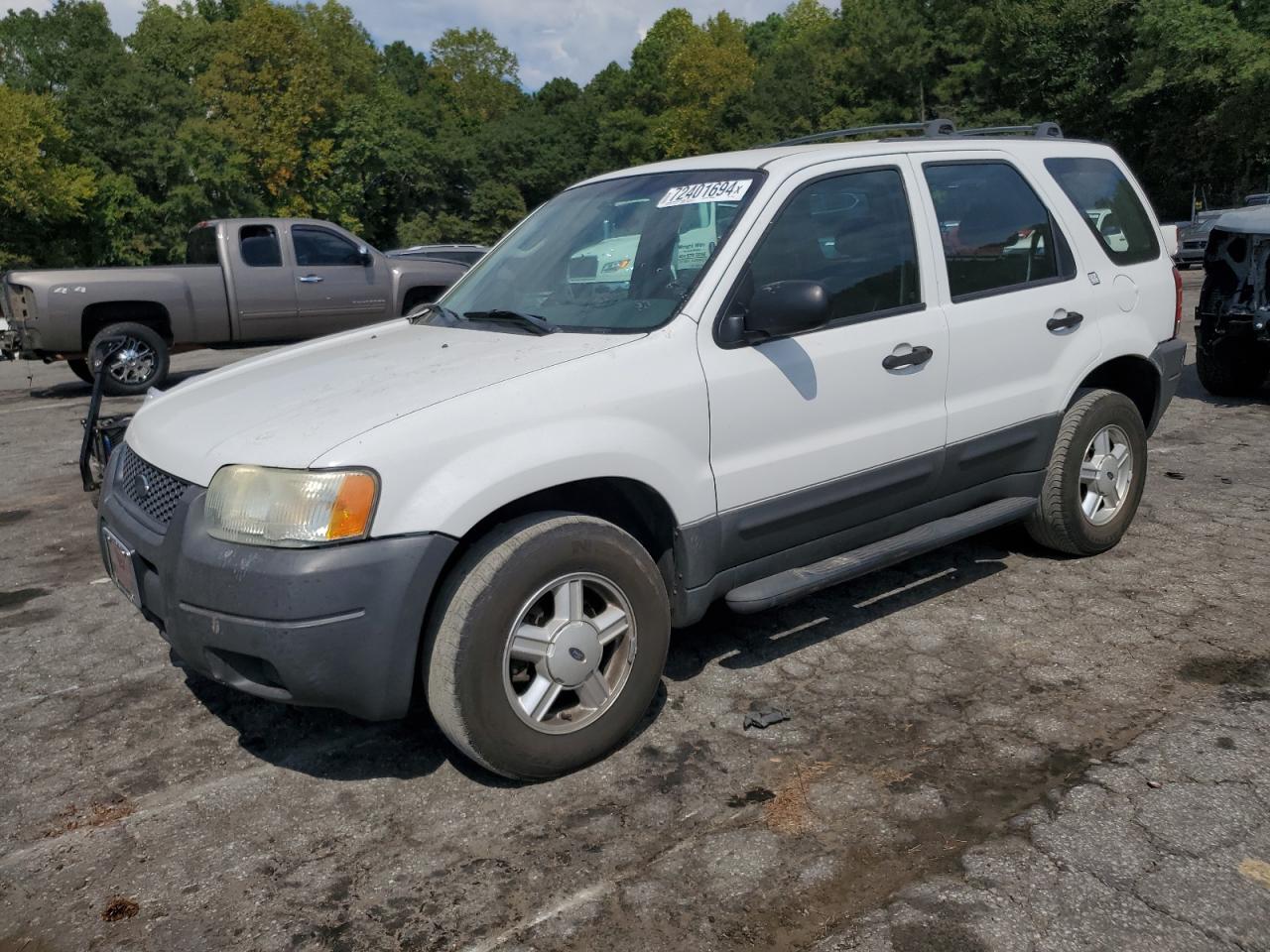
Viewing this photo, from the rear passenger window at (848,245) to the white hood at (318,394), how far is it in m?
0.73

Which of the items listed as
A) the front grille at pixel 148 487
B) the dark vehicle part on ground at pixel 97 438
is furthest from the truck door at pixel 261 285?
the front grille at pixel 148 487

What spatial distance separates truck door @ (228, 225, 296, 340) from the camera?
12.3 meters

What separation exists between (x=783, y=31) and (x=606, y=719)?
111 meters

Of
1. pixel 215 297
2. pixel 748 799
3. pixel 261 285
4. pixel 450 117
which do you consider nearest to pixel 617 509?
pixel 748 799

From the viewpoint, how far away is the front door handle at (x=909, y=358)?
13.0 feet

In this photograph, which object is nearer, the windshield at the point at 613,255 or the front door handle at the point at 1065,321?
the windshield at the point at 613,255

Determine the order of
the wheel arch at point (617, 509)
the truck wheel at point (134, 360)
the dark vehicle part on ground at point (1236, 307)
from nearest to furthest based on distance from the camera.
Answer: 1. the wheel arch at point (617, 509)
2. the dark vehicle part on ground at point (1236, 307)
3. the truck wheel at point (134, 360)

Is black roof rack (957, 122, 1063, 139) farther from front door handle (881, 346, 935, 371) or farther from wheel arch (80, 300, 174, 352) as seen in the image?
wheel arch (80, 300, 174, 352)

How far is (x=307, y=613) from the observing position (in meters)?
2.88

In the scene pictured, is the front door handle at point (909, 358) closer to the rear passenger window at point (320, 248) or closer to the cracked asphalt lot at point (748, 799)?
the cracked asphalt lot at point (748, 799)

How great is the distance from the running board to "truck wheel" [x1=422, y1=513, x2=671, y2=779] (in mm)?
380

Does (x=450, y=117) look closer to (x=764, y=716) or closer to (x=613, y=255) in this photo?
(x=613, y=255)

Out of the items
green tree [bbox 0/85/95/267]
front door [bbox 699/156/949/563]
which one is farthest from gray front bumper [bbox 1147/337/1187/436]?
green tree [bbox 0/85/95/267]

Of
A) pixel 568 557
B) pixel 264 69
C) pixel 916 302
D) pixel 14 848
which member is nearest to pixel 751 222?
pixel 916 302
